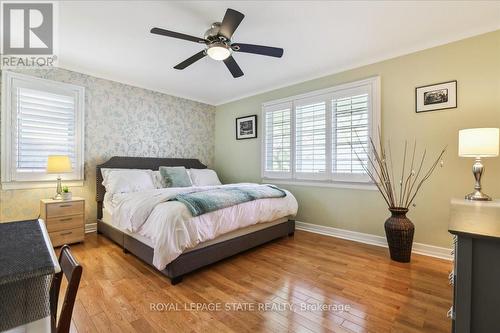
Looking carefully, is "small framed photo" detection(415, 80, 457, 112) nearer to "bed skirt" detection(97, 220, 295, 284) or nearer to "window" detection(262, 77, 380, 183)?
"window" detection(262, 77, 380, 183)

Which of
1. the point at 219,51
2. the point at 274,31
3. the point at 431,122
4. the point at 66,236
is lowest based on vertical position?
the point at 66,236

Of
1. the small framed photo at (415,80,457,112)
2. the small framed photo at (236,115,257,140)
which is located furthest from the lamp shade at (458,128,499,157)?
the small framed photo at (236,115,257,140)

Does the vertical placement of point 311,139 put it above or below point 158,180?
above

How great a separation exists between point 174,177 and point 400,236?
3.14m

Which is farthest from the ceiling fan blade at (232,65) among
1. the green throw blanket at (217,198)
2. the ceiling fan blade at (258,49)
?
the green throw blanket at (217,198)

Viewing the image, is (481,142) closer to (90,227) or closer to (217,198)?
(217,198)

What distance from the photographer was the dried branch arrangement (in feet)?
9.21

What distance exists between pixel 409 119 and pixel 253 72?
2.25 m

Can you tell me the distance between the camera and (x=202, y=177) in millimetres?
4285

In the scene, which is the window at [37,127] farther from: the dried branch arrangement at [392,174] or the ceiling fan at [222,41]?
the dried branch arrangement at [392,174]

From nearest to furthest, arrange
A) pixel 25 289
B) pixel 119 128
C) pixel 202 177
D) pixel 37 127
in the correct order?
pixel 25 289
pixel 37 127
pixel 119 128
pixel 202 177

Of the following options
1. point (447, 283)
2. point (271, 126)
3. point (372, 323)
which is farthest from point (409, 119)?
point (372, 323)

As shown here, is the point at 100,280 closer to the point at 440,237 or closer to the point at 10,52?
the point at 10,52

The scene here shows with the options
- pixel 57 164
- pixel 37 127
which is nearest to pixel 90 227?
pixel 57 164
